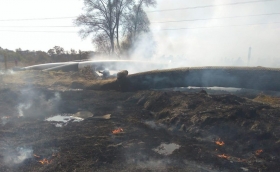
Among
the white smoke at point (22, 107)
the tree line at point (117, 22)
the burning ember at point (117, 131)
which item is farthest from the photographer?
the tree line at point (117, 22)

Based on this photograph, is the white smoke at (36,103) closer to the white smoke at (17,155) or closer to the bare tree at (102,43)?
the white smoke at (17,155)

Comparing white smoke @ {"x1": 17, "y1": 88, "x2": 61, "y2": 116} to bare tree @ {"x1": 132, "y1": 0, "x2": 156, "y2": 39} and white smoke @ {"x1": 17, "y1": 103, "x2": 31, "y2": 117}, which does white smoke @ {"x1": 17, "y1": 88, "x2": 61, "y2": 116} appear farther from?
bare tree @ {"x1": 132, "y1": 0, "x2": 156, "y2": 39}

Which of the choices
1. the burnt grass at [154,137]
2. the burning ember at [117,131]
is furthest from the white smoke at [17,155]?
the burning ember at [117,131]

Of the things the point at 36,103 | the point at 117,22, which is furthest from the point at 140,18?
the point at 36,103

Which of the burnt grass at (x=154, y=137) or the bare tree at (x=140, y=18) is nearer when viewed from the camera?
the burnt grass at (x=154, y=137)

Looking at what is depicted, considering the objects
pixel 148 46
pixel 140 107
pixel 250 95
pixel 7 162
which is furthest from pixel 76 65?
pixel 7 162

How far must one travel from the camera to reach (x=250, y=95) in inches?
380

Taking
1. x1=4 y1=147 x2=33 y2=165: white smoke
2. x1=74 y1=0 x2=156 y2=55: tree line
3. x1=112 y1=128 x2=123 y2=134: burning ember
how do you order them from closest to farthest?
1. x1=4 y1=147 x2=33 y2=165: white smoke
2. x1=112 y1=128 x2=123 y2=134: burning ember
3. x1=74 y1=0 x2=156 y2=55: tree line

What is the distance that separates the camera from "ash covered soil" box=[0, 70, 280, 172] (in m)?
4.41

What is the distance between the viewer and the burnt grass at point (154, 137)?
440 cm

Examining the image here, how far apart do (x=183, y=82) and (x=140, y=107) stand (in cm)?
299

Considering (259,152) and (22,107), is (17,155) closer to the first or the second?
(22,107)

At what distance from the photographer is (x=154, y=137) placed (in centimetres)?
575

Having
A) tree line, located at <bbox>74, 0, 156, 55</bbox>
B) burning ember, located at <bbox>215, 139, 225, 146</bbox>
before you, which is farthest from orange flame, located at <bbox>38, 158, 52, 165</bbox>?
tree line, located at <bbox>74, 0, 156, 55</bbox>
